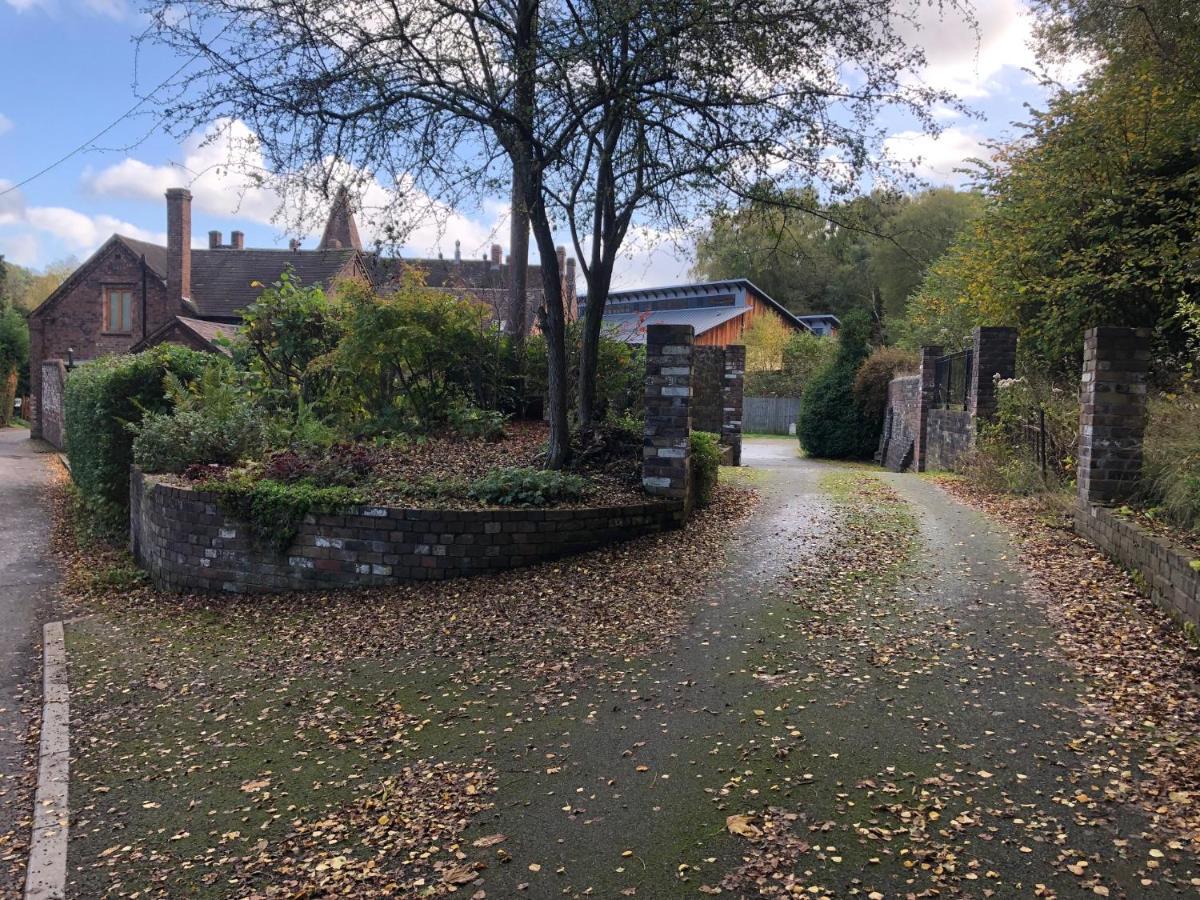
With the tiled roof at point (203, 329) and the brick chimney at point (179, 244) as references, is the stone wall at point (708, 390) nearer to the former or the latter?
the tiled roof at point (203, 329)

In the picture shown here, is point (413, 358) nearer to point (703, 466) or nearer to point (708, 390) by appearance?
point (703, 466)

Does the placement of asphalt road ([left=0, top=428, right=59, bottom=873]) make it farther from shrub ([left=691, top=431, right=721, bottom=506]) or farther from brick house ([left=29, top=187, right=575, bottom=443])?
brick house ([left=29, top=187, right=575, bottom=443])

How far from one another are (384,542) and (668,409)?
2.80 metres

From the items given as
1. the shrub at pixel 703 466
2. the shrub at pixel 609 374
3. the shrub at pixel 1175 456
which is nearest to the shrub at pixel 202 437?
the shrub at pixel 609 374

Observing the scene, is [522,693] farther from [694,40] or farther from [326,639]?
[694,40]

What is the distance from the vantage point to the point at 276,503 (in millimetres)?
7617

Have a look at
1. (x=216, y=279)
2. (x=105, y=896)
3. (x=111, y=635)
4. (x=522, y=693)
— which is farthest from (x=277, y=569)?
(x=216, y=279)

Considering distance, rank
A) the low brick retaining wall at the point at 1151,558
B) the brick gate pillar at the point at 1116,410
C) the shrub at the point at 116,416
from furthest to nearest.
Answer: the shrub at the point at 116,416 < the brick gate pillar at the point at 1116,410 < the low brick retaining wall at the point at 1151,558

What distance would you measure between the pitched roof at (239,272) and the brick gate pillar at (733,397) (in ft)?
60.4

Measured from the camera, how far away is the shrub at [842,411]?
23.2 meters

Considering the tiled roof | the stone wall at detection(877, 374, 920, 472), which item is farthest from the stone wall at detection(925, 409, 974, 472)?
the tiled roof

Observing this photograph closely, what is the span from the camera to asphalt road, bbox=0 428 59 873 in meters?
4.71

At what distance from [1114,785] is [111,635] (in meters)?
7.27

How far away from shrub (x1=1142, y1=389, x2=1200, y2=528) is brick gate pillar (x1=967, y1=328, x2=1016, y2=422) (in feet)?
12.6
